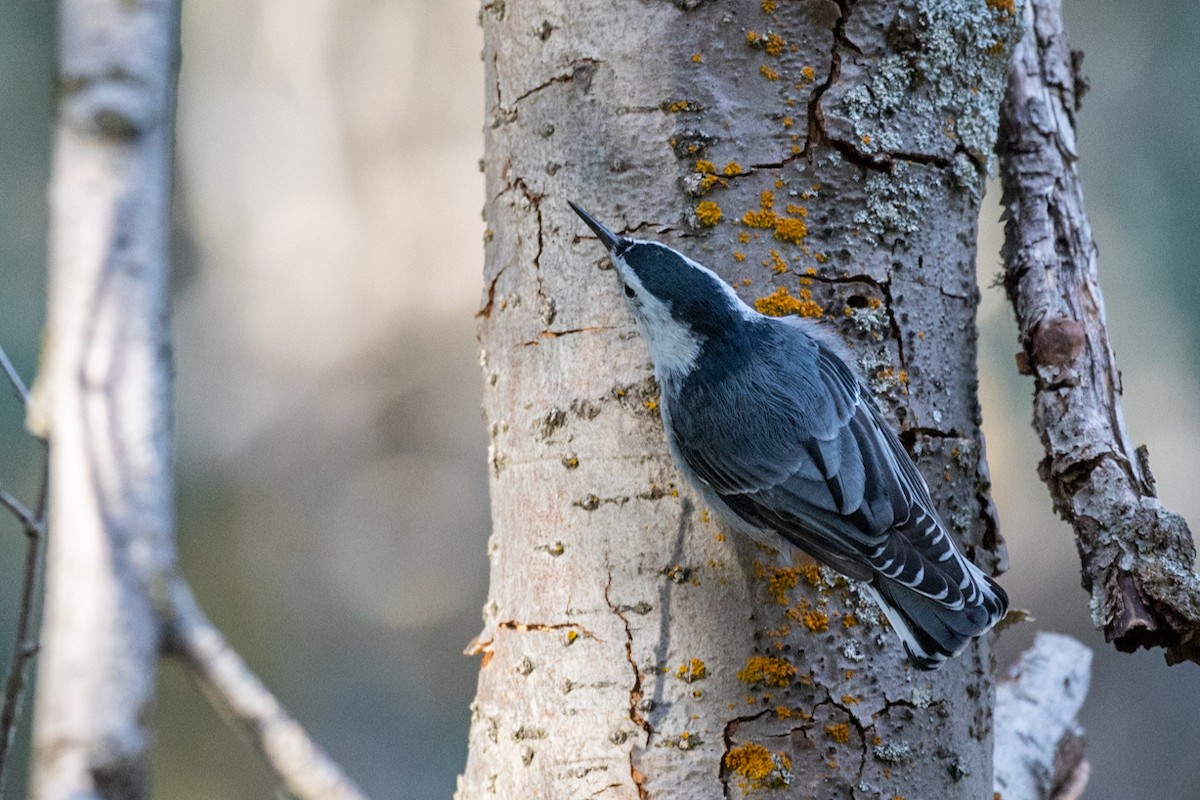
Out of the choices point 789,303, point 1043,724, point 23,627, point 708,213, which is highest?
point 708,213

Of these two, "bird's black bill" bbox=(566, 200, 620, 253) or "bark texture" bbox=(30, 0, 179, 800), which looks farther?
"bird's black bill" bbox=(566, 200, 620, 253)

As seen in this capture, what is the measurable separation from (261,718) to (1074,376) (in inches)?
42.3

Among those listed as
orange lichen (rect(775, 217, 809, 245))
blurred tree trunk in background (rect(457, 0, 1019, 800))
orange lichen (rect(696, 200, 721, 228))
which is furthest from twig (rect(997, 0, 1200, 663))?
orange lichen (rect(696, 200, 721, 228))

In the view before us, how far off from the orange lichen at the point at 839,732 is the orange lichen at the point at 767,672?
68 mm

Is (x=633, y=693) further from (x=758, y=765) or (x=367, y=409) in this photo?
(x=367, y=409)

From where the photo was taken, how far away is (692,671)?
119 cm

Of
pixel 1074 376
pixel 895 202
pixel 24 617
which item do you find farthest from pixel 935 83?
pixel 24 617

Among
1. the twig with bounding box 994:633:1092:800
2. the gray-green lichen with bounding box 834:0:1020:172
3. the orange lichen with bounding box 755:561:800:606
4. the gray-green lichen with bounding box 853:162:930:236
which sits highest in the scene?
the gray-green lichen with bounding box 834:0:1020:172

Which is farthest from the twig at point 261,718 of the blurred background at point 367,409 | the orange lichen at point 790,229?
the blurred background at point 367,409

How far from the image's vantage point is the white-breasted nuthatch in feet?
4.08

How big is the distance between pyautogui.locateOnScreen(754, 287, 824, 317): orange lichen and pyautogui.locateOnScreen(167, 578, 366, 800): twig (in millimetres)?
712

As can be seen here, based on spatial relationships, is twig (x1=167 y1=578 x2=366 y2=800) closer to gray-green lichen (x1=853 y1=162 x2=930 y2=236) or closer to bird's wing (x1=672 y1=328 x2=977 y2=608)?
bird's wing (x1=672 y1=328 x2=977 y2=608)

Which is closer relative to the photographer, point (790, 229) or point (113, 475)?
point (113, 475)

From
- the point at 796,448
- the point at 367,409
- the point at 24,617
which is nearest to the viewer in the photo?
the point at 24,617
